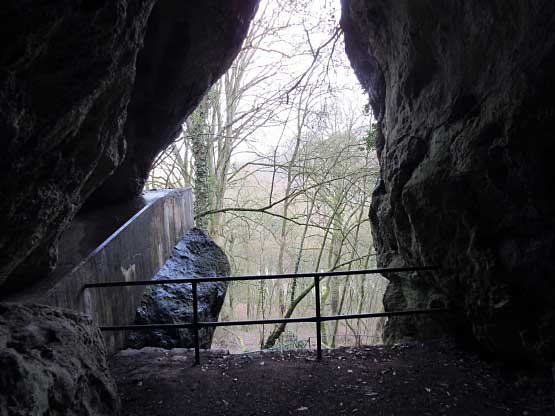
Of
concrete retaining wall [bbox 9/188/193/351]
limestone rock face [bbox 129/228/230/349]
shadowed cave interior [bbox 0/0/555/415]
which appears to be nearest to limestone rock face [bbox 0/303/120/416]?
shadowed cave interior [bbox 0/0/555/415]

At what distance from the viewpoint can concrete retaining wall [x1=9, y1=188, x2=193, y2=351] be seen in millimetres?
3994

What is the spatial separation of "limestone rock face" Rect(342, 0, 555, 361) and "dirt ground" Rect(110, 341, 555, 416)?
0.34m

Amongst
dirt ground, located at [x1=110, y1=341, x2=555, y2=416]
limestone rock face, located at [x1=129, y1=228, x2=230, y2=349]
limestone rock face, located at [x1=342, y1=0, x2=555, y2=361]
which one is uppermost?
limestone rock face, located at [x1=342, y1=0, x2=555, y2=361]

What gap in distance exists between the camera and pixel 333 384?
12.7ft

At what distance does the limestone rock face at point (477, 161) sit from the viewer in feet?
10.0

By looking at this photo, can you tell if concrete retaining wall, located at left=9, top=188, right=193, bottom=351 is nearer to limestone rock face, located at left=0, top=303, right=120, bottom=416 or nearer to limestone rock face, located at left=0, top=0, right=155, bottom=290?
limestone rock face, located at left=0, top=303, right=120, bottom=416

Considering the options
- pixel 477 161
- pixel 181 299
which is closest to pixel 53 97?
pixel 477 161

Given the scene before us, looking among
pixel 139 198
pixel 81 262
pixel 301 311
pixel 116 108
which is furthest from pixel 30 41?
pixel 301 311

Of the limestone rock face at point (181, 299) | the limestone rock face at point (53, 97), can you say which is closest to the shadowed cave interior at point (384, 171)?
the limestone rock face at point (53, 97)

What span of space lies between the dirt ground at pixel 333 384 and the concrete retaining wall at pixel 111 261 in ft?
2.39

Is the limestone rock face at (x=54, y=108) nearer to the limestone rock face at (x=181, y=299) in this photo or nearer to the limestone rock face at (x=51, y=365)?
the limestone rock face at (x=51, y=365)

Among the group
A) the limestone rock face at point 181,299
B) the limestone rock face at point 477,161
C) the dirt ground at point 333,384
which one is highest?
the limestone rock face at point 477,161

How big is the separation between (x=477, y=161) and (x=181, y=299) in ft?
14.6

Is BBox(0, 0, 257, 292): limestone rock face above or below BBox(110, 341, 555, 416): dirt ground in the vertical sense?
above
